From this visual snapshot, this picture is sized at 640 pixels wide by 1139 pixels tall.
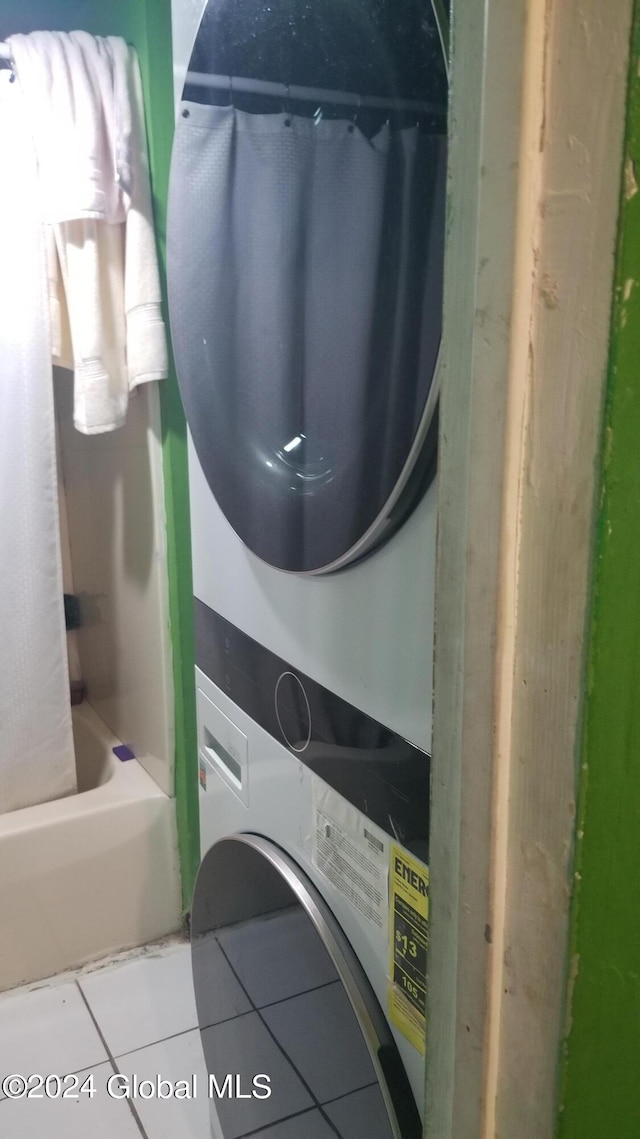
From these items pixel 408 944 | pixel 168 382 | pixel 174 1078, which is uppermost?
pixel 168 382

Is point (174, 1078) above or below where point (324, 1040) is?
below

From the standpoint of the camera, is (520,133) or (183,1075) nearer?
(520,133)

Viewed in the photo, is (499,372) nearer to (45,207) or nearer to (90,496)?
(45,207)

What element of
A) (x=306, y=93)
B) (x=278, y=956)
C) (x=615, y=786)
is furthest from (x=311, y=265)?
(x=278, y=956)

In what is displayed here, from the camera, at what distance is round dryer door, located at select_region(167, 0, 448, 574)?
0.54m

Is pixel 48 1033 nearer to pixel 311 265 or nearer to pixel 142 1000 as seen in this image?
pixel 142 1000

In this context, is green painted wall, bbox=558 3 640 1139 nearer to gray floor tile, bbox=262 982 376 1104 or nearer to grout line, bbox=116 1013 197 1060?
gray floor tile, bbox=262 982 376 1104

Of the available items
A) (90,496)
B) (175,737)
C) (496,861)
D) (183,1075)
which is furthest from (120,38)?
(183,1075)

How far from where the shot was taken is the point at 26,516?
138cm

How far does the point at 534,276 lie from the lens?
373 millimetres

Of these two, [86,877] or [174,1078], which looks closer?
[174,1078]

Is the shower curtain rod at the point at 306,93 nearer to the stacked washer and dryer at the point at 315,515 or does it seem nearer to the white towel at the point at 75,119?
the stacked washer and dryer at the point at 315,515

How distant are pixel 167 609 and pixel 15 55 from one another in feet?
3.00

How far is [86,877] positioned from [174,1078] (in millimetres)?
365
